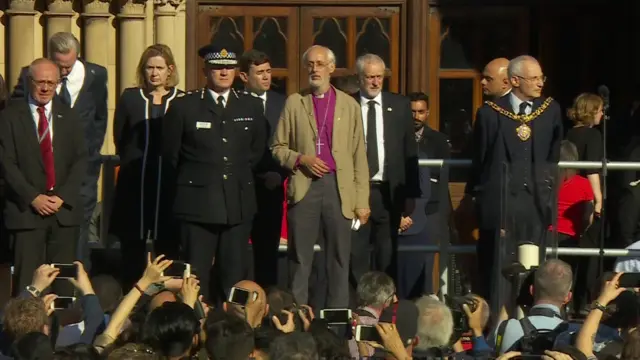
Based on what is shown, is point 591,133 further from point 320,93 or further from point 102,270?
point 102,270

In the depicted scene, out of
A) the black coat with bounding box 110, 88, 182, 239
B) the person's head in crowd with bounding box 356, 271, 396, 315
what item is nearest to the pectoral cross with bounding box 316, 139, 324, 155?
the black coat with bounding box 110, 88, 182, 239

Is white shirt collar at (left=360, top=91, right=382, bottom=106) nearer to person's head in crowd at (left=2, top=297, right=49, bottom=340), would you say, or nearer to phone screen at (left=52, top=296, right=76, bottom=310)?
phone screen at (left=52, top=296, right=76, bottom=310)

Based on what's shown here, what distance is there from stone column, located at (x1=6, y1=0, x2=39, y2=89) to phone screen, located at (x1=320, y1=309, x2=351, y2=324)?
639 cm

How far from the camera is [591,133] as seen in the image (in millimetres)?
13633

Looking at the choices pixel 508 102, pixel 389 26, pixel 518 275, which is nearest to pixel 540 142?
pixel 508 102

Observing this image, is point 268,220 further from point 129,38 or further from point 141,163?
point 129,38

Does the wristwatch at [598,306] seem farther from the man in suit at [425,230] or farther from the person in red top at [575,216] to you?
the man in suit at [425,230]

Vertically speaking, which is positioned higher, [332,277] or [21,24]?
[21,24]

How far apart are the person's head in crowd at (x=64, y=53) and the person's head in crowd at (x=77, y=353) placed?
148 inches

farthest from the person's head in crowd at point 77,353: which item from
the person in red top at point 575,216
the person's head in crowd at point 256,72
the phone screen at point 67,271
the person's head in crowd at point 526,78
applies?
the person in red top at point 575,216

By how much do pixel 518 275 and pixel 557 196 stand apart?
123cm

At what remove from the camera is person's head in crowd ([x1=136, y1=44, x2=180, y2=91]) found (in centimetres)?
1277

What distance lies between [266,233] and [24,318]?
10.2 feet

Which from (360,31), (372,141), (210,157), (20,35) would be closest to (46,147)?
(210,157)
